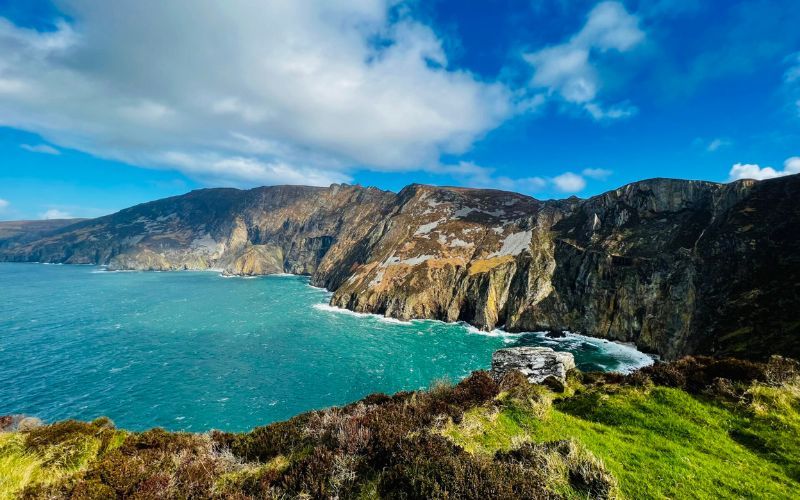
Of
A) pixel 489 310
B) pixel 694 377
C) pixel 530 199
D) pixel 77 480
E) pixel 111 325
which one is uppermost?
pixel 530 199

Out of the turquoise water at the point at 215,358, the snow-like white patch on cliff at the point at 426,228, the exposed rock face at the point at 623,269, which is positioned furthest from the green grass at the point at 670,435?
the snow-like white patch on cliff at the point at 426,228

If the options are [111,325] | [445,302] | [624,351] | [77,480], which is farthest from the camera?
[445,302]

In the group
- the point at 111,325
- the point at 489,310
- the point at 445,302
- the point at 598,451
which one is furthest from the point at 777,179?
the point at 111,325

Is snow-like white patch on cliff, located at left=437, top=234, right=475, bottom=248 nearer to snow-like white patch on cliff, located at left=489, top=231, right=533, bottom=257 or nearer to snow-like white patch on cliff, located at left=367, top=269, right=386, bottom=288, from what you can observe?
snow-like white patch on cliff, located at left=489, top=231, right=533, bottom=257

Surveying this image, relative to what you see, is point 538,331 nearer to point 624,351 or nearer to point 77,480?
point 624,351

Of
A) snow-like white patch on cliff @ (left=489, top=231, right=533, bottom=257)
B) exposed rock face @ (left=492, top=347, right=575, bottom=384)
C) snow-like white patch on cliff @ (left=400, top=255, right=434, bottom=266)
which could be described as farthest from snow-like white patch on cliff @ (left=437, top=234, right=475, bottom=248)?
exposed rock face @ (left=492, top=347, right=575, bottom=384)

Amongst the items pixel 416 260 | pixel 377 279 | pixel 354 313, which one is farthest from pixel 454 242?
pixel 354 313
